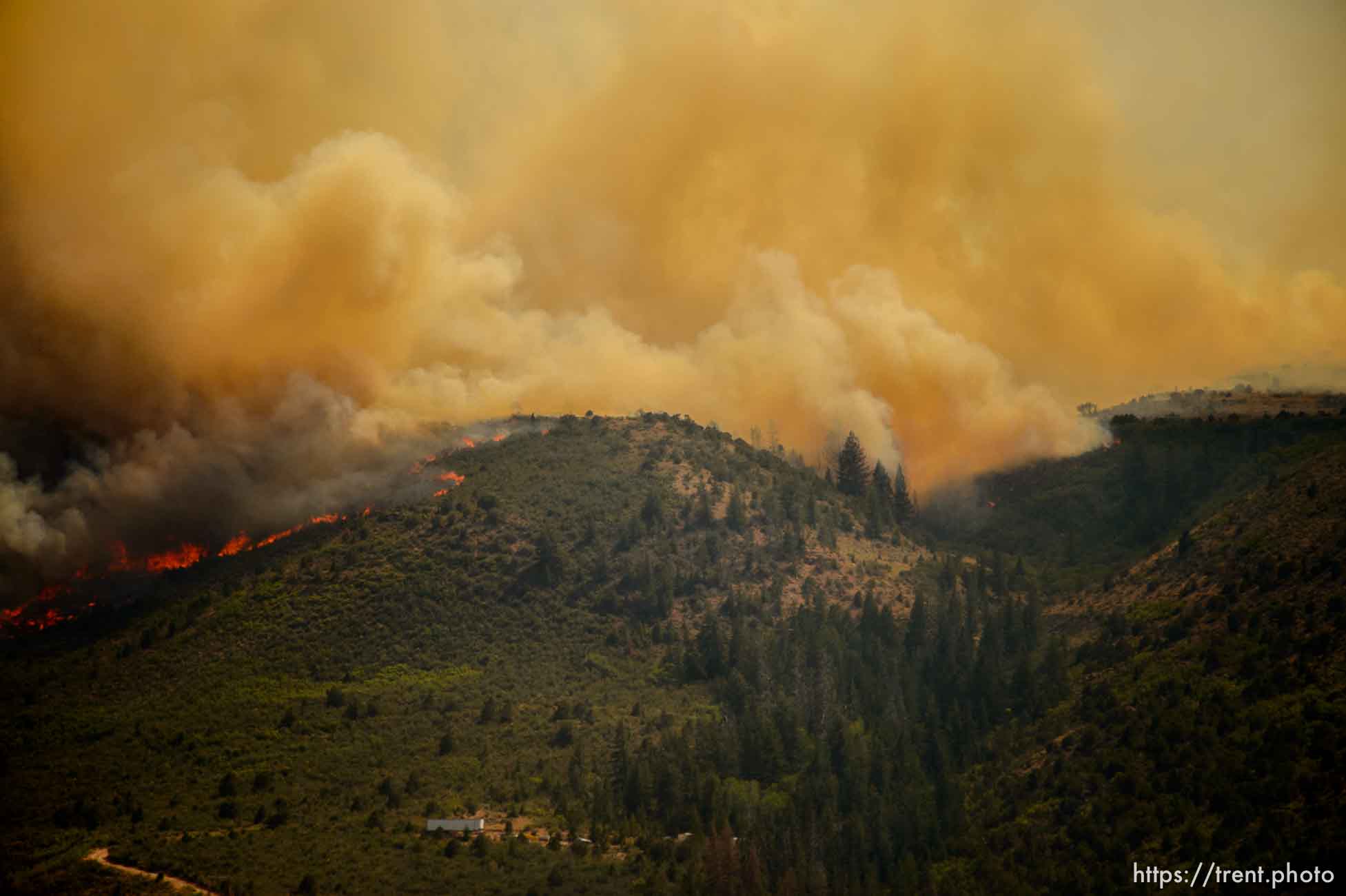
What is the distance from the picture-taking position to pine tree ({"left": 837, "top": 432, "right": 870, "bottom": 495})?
188625mm

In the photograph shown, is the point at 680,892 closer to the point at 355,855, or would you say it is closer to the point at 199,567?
the point at 355,855

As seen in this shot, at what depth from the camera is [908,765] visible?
126 m

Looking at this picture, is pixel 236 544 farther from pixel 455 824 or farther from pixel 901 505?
pixel 901 505

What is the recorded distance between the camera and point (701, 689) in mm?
140250

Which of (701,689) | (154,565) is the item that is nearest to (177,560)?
(154,565)

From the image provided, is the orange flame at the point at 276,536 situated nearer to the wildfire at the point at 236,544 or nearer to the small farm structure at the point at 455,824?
the wildfire at the point at 236,544

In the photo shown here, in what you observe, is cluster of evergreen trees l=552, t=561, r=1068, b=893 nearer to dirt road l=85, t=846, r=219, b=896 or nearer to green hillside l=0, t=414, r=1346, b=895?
green hillside l=0, t=414, r=1346, b=895

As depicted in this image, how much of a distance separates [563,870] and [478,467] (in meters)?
72.0

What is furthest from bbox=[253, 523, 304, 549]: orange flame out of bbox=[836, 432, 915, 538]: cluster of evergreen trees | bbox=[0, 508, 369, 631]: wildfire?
bbox=[836, 432, 915, 538]: cluster of evergreen trees

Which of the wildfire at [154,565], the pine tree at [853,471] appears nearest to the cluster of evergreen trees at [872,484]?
the pine tree at [853,471]

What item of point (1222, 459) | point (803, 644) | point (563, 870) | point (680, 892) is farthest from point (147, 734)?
point (1222, 459)

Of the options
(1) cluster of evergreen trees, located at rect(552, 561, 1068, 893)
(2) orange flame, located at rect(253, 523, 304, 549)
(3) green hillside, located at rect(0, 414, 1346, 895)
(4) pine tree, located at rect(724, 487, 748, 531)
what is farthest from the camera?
(4) pine tree, located at rect(724, 487, 748, 531)

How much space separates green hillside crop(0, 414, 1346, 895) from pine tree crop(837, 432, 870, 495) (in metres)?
10.3

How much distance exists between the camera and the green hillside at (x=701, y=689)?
4136 inches
